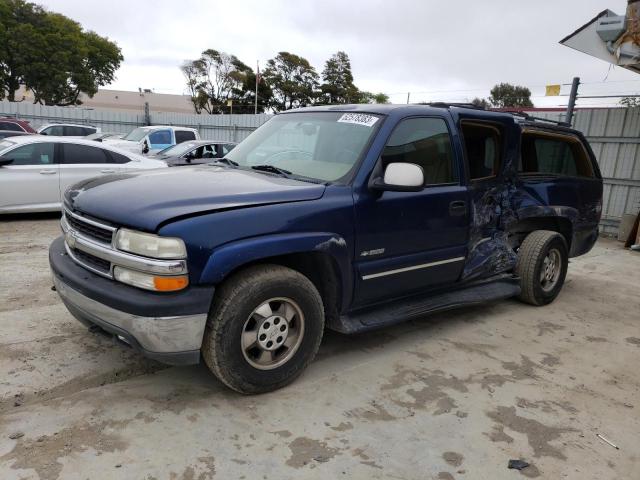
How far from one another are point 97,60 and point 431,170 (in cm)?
5161

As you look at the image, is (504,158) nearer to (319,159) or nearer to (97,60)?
(319,159)

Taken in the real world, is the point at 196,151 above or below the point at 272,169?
below

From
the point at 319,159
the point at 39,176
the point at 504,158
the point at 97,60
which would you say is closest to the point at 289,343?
the point at 319,159

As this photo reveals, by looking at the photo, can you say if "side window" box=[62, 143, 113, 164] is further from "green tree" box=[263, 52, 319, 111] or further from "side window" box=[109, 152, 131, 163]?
"green tree" box=[263, 52, 319, 111]

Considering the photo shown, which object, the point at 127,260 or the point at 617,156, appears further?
the point at 617,156

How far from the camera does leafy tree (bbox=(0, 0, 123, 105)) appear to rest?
1516 inches

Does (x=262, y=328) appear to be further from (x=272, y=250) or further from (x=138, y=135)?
(x=138, y=135)

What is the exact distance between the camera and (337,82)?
55500 mm

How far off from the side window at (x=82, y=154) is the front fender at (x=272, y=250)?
708 centimetres

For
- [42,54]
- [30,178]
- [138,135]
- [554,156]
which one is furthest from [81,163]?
[42,54]

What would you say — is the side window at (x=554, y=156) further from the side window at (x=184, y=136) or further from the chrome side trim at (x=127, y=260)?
the side window at (x=184, y=136)

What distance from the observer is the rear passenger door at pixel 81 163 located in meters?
8.57

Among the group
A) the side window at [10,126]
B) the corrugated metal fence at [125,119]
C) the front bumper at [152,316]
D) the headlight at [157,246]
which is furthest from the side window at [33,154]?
the corrugated metal fence at [125,119]

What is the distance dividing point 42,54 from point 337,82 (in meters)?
28.5
